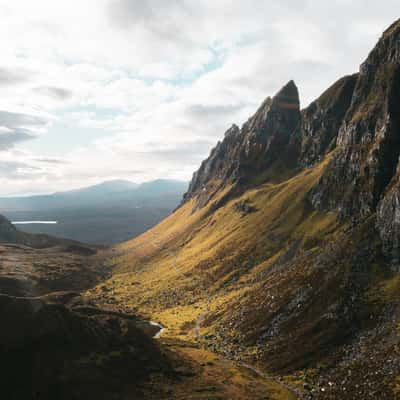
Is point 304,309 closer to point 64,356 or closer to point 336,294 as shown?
point 336,294

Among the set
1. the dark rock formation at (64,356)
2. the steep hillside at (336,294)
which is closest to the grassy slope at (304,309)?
the steep hillside at (336,294)

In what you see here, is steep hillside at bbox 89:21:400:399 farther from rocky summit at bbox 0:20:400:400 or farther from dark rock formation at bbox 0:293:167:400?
dark rock formation at bbox 0:293:167:400

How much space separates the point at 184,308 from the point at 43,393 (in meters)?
106

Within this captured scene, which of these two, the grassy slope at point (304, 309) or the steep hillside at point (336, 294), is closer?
the steep hillside at point (336, 294)

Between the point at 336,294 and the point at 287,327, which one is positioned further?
the point at 287,327

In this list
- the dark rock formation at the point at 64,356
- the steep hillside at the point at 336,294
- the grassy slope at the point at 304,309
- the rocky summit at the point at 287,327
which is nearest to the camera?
the dark rock formation at the point at 64,356

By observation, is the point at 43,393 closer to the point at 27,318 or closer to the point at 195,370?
the point at 27,318

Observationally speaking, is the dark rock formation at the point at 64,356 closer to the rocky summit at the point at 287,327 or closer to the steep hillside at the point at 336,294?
the rocky summit at the point at 287,327

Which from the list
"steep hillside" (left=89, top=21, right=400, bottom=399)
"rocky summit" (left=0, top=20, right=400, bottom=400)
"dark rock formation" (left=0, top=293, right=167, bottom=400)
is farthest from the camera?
"steep hillside" (left=89, top=21, right=400, bottom=399)

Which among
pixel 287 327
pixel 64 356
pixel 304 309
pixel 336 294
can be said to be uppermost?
pixel 336 294

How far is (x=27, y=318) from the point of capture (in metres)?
105

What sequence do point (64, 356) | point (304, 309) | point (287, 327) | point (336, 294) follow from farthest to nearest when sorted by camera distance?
point (304, 309), point (287, 327), point (336, 294), point (64, 356)

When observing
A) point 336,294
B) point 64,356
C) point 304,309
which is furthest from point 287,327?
point 64,356

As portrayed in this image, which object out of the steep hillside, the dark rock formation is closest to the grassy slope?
the steep hillside
